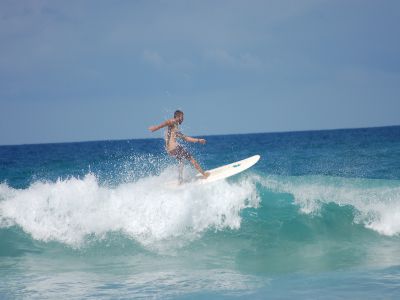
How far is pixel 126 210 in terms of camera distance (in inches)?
415

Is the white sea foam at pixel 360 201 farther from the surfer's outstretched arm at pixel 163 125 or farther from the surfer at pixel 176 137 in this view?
the surfer's outstretched arm at pixel 163 125

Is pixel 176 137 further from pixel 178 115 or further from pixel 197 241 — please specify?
pixel 197 241

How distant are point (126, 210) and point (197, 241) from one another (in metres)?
1.81

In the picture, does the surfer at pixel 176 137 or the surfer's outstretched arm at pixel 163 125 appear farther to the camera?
the surfer at pixel 176 137

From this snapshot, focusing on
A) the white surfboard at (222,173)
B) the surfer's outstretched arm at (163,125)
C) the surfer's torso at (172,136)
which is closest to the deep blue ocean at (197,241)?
the white surfboard at (222,173)

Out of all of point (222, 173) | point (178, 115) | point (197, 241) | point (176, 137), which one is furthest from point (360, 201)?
point (178, 115)

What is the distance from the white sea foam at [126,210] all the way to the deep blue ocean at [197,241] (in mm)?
22

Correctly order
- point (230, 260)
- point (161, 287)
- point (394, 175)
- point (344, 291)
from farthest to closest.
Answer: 1. point (394, 175)
2. point (230, 260)
3. point (161, 287)
4. point (344, 291)

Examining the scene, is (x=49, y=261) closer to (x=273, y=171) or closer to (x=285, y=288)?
(x=285, y=288)

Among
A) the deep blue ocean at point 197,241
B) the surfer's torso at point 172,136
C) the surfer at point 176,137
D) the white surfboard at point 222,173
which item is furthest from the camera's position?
the white surfboard at point 222,173

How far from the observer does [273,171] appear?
24453 millimetres

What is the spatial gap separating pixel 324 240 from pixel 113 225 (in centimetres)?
414

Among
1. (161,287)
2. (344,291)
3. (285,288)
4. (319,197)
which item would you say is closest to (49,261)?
(161,287)

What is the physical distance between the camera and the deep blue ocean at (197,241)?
273 inches
